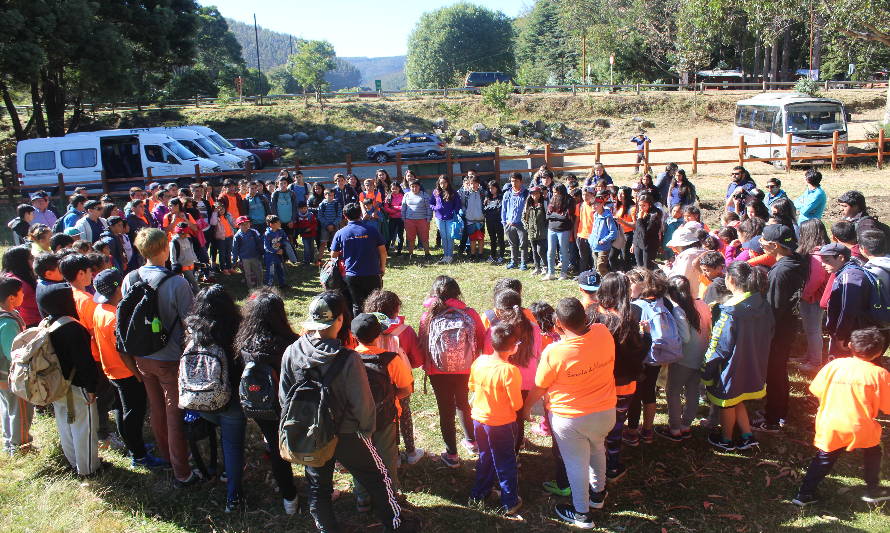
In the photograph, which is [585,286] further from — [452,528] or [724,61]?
[724,61]

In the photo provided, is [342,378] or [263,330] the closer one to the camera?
[342,378]

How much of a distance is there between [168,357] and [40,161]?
19.1m

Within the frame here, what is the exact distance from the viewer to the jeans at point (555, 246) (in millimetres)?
9758

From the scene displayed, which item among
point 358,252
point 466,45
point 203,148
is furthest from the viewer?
point 466,45

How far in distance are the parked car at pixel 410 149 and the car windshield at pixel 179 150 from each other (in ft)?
35.8

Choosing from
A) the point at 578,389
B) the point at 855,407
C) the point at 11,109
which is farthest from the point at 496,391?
the point at 11,109

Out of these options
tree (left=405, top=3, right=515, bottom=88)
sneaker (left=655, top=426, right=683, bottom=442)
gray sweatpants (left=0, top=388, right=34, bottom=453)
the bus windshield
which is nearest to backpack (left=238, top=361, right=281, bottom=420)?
gray sweatpants (left=0, top=388, right=34, bottom=453)

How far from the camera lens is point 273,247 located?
33.2 feet

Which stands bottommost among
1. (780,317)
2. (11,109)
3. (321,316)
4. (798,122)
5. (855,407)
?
(855,407)

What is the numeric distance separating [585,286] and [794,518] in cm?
201

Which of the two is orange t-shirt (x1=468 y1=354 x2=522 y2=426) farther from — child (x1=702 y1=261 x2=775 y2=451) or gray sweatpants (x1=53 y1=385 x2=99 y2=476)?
gray sweatpants (x1=53 y1=385 x2=99 y2=476)

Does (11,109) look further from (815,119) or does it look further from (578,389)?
(815,119)

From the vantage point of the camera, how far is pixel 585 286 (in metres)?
4.50

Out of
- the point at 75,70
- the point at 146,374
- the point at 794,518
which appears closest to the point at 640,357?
the point at 794,518
